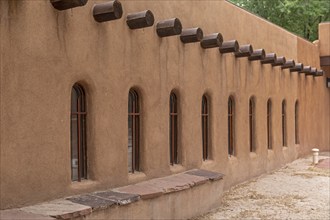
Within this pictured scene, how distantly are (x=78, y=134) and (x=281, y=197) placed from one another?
6043mm

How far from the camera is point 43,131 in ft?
22.4

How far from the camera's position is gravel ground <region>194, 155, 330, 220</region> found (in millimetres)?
9812

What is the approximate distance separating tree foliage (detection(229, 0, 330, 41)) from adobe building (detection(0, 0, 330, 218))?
12340mm

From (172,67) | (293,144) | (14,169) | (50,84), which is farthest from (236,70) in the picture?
(14,169)

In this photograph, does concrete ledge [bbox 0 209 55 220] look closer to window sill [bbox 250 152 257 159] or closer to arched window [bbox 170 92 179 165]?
arched window [bbox 170 92 179 165]

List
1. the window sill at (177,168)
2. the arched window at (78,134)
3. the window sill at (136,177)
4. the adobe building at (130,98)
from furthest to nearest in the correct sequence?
the window sill at (177,168) → the window sill at (136,177) → the arched window at (78,134) → the adobe building at (130,98)

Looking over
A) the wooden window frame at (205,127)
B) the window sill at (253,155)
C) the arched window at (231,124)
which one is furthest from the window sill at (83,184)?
the window sill at (253,155)

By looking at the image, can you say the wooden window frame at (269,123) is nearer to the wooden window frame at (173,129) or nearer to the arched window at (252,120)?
the arched window at (252,120)

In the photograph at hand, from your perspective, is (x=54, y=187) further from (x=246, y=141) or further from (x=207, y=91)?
(x=246, y=141)

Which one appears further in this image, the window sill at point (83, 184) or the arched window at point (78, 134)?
the arched window at point (78, 134)

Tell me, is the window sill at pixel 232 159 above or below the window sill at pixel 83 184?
below

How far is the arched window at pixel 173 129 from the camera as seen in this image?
10602 millimetres

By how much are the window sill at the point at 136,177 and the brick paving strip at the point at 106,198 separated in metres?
0.12

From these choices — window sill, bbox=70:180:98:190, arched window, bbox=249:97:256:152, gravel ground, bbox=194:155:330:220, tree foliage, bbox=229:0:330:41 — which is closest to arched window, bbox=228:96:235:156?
gravel ground, bbox=194:155:330:220
